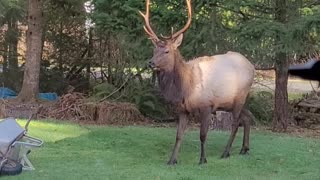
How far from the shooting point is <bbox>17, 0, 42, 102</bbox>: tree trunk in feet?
46.8

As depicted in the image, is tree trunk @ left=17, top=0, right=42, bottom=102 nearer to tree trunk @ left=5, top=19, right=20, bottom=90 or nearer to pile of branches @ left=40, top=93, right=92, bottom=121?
pile of branches @ left=40, top=93, right=92, bottom=121

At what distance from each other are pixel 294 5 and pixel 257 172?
5175 millimetres

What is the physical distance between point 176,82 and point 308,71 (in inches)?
239

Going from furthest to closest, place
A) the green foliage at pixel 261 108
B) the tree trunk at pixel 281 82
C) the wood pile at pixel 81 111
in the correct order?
1. the green foliage at pixel 261 108
2. the wood pile at pixel 81 111
3. the tree trunk at pixel 281 82

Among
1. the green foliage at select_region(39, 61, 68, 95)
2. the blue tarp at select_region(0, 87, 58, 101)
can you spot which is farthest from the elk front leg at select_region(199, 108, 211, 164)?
the green foliage at select_region(39, 61, 68, 95)

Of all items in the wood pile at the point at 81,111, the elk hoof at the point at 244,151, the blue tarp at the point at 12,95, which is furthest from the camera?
the blue tarp at the point at 12,95

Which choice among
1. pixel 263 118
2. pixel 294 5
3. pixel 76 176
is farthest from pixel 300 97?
pixel 76 176

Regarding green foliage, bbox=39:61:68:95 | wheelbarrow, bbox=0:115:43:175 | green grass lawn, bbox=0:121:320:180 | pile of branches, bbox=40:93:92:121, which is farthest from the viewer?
green foliage, bbox=39:61:68:95

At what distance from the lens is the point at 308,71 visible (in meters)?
1.57

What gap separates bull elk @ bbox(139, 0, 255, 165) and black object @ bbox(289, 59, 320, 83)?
586 centimetres

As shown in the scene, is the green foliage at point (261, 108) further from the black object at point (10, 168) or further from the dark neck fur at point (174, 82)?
the black object at point (10, 168)

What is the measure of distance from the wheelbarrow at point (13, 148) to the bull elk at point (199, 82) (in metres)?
1.92

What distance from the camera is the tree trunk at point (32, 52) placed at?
46.8 ft

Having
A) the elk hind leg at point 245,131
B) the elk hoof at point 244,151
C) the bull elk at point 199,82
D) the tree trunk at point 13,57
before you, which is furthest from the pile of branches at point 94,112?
the bull elk at point 199,82
